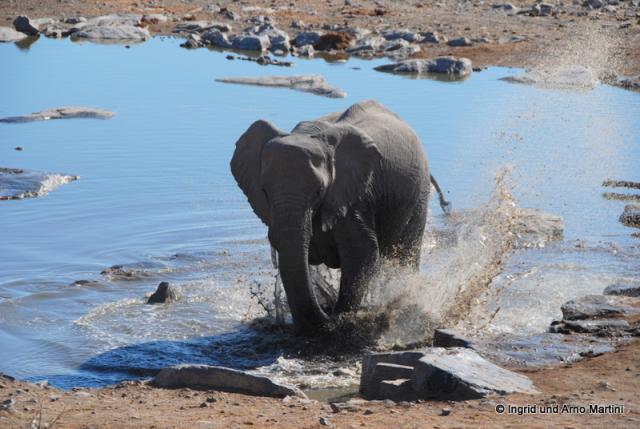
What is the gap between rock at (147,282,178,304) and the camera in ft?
35.4

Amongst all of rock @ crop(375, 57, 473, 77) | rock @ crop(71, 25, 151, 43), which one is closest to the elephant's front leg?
rock @ crop(375, 57, 473, 77)

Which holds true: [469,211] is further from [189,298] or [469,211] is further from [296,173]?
[296,173]

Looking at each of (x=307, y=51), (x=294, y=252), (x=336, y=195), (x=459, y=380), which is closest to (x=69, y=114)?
(x=307, y=51)

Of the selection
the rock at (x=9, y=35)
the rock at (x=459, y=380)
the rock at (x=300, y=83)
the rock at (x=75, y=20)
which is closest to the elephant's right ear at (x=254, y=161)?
the rock at (x=459, y=380)

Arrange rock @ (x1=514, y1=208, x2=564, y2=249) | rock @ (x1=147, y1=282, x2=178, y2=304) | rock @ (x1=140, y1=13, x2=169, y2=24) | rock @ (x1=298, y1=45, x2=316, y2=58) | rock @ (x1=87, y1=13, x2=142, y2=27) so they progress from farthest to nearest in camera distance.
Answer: rock @ (x1=140, y1=13, x2=169, y2=24)
rock @ (x1=87, y1=13, x2=142, y2=27)
rock @ (x1=298, y1=45, x2=316, y2=58)
rock @ (x1=514, y1=208, x2=564, y2=249)
rock @ (x1=147, y1=282, x2=178, y2=304)

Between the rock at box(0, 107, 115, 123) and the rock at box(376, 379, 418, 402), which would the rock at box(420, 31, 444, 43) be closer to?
the rock at box(0, 107, 115, 123)

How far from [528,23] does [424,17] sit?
11.2ft

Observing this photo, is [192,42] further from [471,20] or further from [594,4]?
[594,4]

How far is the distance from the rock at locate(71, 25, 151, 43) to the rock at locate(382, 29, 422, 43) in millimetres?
6969

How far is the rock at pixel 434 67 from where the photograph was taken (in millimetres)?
27219

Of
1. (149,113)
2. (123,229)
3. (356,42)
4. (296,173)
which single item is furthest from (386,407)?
(356,42)

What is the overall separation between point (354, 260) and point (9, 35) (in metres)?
24.5

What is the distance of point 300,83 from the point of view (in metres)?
24.0

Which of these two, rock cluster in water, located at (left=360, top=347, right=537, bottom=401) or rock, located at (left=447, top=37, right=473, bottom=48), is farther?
rock, located at (left=447, top=37, right=473, bottom=48)
